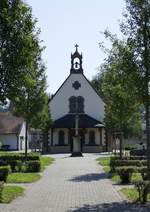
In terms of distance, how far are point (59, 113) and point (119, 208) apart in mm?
55421

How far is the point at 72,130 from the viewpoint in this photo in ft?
226

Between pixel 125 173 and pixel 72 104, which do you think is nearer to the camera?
pixel 125 173

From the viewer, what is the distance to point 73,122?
6844cm

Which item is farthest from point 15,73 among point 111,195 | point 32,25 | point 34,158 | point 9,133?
point 9,133

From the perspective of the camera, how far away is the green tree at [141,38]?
19625 mm

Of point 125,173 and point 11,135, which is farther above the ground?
point 11,135

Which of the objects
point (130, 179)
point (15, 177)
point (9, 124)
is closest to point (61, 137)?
point (9, 124)

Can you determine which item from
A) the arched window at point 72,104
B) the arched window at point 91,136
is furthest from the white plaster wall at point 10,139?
the arched window at point 91,136

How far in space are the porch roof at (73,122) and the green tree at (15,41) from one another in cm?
4833

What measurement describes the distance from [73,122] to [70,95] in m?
4.42

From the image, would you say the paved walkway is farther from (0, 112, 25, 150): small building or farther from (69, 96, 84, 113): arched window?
(0, 112, 25, 150): small building

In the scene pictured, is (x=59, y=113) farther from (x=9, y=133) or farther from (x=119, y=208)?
(x=119, y=208)

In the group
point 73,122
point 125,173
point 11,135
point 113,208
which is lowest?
point 113,208

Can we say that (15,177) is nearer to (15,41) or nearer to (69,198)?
(69,198)
